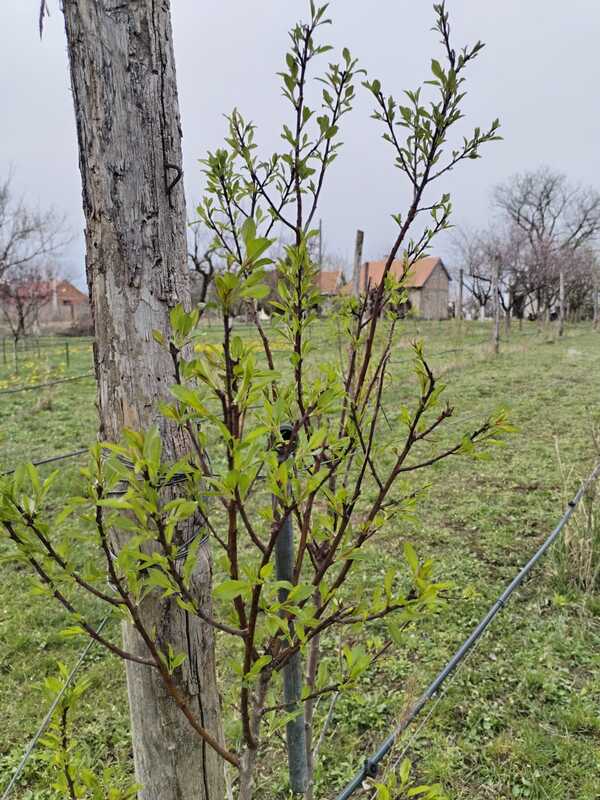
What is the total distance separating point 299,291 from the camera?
108 cm

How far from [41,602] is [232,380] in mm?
3379

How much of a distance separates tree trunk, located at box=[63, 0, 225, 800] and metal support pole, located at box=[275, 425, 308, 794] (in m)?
0.27

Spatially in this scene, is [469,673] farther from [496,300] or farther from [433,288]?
[433,288]

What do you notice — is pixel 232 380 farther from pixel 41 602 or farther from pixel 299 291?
pixel 41 602

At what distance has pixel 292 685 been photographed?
51.6 inches

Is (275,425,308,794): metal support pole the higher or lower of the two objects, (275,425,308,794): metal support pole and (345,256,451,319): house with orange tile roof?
the lower

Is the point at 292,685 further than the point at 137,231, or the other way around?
the point at 292,685

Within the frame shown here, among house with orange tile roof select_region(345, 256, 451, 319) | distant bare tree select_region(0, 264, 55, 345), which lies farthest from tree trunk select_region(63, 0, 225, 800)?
house with orange tile roof select_region(345, 256, 451, 319)

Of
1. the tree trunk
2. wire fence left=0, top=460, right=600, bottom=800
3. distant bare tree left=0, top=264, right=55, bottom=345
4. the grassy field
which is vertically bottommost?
the grassy field

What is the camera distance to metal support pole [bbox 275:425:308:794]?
1.26 metres

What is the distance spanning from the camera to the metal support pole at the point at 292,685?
126cm

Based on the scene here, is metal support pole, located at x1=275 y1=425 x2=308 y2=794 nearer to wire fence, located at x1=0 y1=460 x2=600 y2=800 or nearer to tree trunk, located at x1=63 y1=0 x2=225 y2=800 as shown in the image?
wire fence, located at x1=0 y1=460 x2=600 y2=800

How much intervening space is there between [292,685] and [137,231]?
113 centimetres

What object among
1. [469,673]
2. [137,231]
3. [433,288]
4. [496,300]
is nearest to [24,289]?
[496,300]
